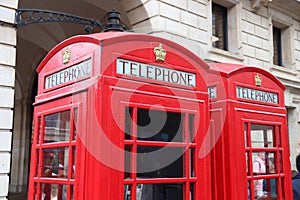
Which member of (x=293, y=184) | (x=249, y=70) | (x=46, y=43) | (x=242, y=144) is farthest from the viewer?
(x=46, y=43)

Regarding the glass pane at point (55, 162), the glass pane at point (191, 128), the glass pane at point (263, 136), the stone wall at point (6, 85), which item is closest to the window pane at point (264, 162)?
the glass pane at point (263, 136)

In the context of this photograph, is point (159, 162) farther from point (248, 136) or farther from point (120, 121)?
point (248, 136)

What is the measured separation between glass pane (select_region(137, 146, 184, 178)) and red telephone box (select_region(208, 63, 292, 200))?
0.54 m

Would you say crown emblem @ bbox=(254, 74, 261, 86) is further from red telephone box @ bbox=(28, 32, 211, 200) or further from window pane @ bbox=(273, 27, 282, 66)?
window pane @ bbox=(273, 27, 282, 66)

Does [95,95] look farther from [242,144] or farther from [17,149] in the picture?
[17,149]

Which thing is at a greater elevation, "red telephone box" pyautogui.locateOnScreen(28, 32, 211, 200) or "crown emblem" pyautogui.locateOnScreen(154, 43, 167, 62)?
"crown emblem" pyautogui.locateOnScreen(154, 43, 167, 62)

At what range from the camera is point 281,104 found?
4184 mm

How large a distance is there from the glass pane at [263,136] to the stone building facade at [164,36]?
14.4 feet

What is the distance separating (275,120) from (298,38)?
383 inches

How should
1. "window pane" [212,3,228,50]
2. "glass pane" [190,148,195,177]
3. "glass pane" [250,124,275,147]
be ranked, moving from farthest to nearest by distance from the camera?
"window pane" [212,3,228,50]
"glass pane" [250,124,275,147]
"glass pane" [190,148,195,177]

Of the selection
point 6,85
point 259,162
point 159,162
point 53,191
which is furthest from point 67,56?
point 6,85

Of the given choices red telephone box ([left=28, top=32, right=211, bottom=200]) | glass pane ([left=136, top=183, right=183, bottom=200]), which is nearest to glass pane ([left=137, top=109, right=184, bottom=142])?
red telephone box ([left=28, top=32, right=211, bottom=200])

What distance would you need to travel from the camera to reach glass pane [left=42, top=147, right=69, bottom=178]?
289cm

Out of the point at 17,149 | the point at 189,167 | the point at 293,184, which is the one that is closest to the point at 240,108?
the point at 189,167
